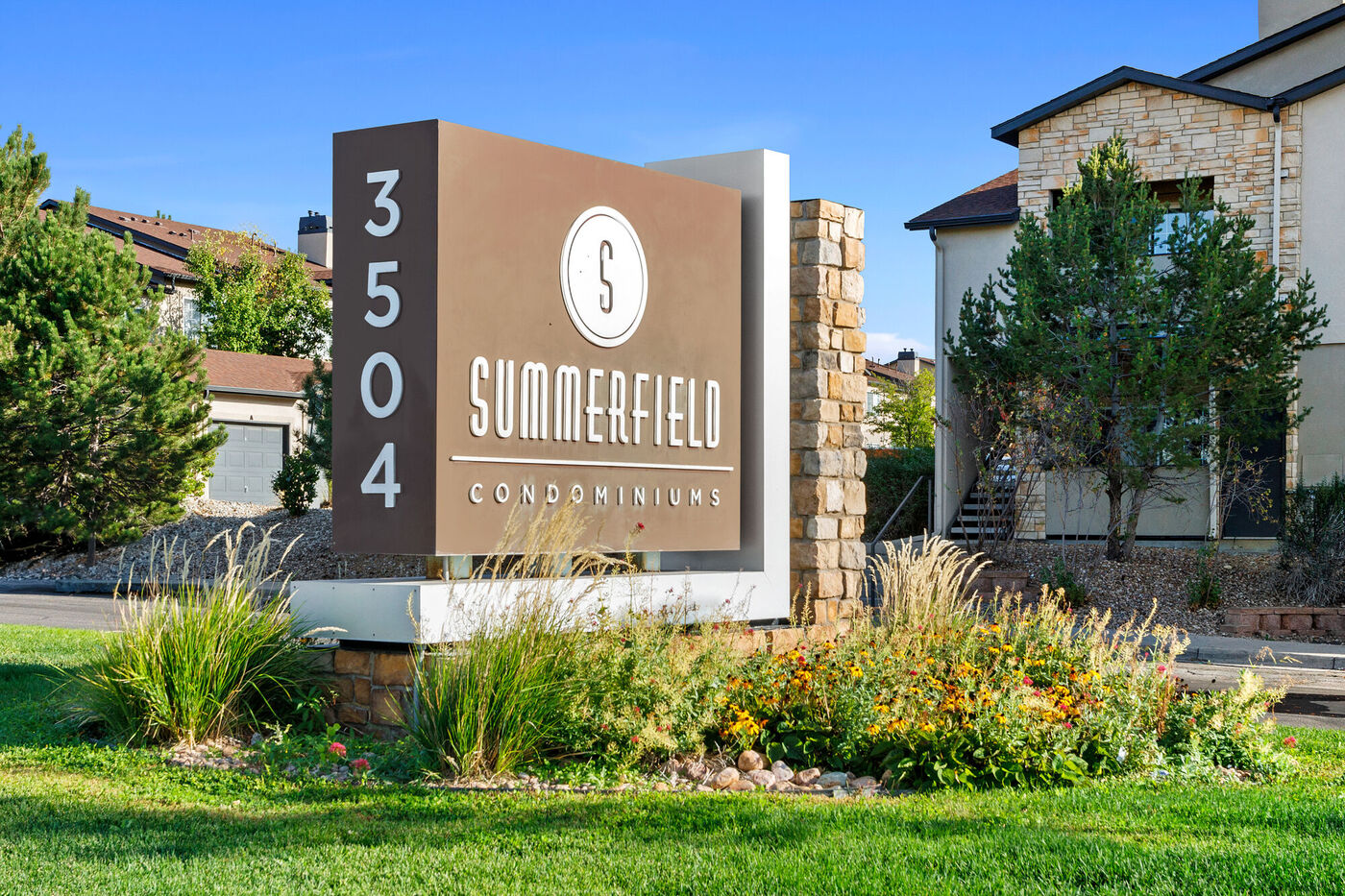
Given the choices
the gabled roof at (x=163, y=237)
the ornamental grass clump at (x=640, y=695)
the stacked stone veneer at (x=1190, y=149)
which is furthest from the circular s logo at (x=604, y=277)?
the gabled roof at (x=163, y=237)

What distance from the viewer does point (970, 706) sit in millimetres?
6570

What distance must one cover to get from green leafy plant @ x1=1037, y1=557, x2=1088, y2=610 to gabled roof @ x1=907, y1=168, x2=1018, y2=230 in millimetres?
7548

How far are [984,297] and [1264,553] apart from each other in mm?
6201

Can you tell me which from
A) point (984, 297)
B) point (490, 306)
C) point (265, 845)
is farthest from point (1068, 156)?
point (265, 845)

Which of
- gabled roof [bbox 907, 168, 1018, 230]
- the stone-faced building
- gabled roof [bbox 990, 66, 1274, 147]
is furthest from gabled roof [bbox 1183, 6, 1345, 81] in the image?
gabled roof [bbox 907, 168, 1018, 230]

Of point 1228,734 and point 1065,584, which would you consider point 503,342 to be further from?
point 1065,584

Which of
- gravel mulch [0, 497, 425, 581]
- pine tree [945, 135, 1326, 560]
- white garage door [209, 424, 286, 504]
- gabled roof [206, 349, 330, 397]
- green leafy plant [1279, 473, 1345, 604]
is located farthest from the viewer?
white garage door [209, 424, 286, 504]

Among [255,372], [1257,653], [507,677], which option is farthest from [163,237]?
[507,677]

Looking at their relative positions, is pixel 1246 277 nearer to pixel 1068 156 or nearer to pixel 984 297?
pixel 984 297

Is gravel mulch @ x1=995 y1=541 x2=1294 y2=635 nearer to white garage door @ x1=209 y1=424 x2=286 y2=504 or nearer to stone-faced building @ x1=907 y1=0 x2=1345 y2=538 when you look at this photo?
stone-faced building @ x1=907 y1=0 x2=1345 y2=538

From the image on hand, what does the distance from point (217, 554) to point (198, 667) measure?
60.0 ft

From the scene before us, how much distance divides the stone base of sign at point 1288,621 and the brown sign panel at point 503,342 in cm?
1003

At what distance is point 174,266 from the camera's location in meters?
42.5

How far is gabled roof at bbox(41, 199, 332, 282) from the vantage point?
138 feet
